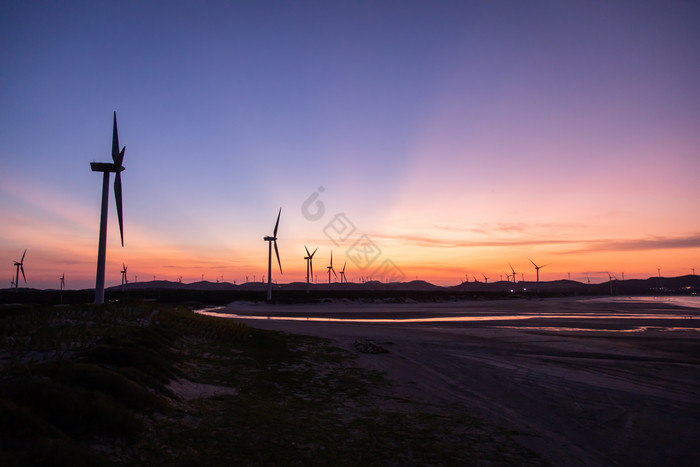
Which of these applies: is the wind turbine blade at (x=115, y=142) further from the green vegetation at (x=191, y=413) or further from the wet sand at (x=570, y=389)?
the wet sand at (x=570, y=389)

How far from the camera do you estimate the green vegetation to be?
6.43 m

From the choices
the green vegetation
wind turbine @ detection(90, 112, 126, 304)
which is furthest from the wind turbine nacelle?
the green vegetation

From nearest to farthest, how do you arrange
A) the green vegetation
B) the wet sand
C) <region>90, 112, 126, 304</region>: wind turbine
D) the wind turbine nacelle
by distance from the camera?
the green vegetation → the wet sand → <region>90, 112, 126, 304</region>: wind turbine → the wind turbine nacelle

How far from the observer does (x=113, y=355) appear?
1060 centimetres

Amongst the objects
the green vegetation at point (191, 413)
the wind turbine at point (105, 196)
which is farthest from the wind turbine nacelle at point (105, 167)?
the green vegetation at point (191, 413)

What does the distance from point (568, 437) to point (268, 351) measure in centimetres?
1341

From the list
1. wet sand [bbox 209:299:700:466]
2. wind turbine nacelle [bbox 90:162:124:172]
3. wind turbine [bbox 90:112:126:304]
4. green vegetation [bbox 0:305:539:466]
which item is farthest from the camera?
wind turbine nacelle [bbox 90:162:124:172]

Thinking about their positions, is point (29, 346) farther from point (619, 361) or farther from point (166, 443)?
point (619, 361)

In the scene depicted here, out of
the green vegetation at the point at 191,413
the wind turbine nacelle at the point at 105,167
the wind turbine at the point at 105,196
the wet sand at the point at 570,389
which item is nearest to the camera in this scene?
the green vegetation at the point at 191,413

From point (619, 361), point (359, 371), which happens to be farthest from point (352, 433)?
point (619, 361)

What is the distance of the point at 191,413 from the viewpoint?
903cm

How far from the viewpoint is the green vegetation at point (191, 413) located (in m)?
6.43

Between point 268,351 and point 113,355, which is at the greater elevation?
point 113,355

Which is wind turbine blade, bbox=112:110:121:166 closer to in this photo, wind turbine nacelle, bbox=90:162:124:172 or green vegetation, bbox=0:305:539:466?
wind turbine nacelle, bbox=90:162:124:172
